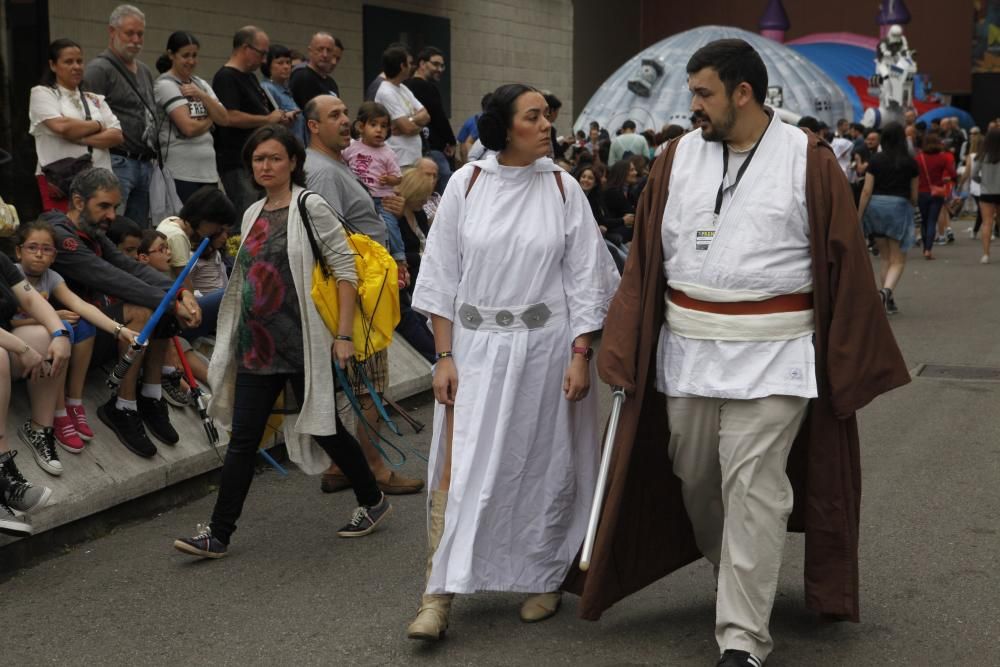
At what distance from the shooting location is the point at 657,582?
532 cm

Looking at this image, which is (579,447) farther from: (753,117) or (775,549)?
(753,117)

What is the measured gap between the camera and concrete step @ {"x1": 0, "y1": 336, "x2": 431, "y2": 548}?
19.7 ft

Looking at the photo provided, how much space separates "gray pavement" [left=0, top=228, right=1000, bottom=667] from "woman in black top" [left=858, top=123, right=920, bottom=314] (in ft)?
22.7

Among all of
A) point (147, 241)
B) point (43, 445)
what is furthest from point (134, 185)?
point (43, 445)

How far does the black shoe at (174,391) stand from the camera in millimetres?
7320

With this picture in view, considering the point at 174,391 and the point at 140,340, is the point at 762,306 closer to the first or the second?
the point at 140,340

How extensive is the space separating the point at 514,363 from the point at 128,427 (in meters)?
2.71

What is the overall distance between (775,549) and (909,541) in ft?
5.74

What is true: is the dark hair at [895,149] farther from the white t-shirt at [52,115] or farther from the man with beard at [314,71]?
the white t-shirt at [52,115]

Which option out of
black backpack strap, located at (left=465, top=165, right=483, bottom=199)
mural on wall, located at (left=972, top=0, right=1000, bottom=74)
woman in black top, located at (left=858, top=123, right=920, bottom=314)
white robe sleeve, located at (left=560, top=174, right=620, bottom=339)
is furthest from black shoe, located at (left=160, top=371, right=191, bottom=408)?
mural on wall, located at (left=972, top=0, right=1000, bottom=74)

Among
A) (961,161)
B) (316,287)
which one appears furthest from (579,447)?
(961,161)

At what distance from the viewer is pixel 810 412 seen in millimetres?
4453

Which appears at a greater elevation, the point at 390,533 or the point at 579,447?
the point at 579,447

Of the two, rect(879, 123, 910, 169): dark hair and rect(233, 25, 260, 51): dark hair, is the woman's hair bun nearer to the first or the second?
rect(233, 25, 260, 51): dark hair
